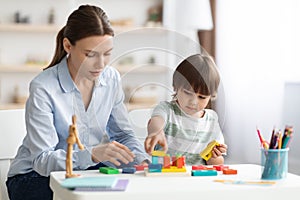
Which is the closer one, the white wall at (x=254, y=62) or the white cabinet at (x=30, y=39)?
the white wall at (x=254, y=62)

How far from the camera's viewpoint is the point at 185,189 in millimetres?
1175

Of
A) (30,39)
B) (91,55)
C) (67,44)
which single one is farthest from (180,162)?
(30,39)

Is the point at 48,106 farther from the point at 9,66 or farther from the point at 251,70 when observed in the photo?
the point at 9,66

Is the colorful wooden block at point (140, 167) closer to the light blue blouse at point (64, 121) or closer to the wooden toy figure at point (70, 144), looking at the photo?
the light blue blouse at point (64, 121)

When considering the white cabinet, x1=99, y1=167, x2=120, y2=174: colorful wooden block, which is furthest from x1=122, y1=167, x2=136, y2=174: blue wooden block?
the white cabinet

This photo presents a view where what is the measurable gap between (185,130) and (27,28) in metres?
3.01

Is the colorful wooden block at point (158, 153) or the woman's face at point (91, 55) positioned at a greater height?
→ the woman's face at point (91, 55)

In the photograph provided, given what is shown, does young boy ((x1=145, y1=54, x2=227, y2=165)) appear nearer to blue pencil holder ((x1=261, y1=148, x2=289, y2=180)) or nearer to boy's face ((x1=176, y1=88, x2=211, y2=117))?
boy's face ((x1=176, y1=88, x2=211, y2=117))

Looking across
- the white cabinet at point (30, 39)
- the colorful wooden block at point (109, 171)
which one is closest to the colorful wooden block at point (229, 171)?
the colorful wooden block at point (109, 171)

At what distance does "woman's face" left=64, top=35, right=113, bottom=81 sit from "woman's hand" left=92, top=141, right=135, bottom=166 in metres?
0.16

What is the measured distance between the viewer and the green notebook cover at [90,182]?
116cm

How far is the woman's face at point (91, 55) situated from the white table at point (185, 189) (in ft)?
0.78

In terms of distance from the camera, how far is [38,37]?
4387mm

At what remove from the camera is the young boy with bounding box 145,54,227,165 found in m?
1.37
